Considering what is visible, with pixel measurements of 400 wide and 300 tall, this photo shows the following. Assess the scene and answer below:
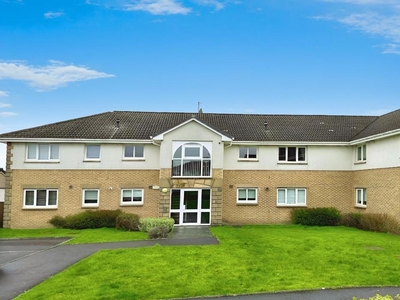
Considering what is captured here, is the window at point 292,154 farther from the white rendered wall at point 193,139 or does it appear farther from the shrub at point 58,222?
the shrub at point 58,222

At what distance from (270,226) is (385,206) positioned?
21.7ft

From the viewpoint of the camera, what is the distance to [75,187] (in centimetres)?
2245

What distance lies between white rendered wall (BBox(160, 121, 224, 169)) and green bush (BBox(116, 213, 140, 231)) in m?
3.71

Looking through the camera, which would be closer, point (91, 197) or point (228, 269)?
point (228, 269)

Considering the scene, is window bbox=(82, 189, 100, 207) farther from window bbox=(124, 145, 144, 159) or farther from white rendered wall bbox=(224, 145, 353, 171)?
white rendered wall bbox=(224, 145, 353, 171)

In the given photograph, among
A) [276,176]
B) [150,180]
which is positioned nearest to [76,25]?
[150,180]

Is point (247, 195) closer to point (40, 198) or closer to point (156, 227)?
point (156, 227)

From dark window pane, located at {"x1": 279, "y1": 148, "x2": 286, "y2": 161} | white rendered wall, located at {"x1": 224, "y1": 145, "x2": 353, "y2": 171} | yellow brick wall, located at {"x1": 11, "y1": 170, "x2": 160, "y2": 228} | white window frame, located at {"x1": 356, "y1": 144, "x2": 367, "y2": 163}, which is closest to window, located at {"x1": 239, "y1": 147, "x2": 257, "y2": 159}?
white rendered wall, located at {"x1": 224, "y1": 145, "x2": 353, "y2": 171}

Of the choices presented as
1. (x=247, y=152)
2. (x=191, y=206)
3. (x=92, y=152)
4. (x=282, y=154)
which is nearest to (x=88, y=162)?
(x=92, y=152)

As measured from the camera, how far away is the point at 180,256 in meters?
13.0

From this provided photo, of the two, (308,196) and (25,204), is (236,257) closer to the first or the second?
(308,196)

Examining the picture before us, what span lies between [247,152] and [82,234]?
37.8 ft

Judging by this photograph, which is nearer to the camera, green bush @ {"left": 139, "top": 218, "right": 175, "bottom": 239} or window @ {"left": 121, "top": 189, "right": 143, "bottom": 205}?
green bush @ {"left": 139, "top": 218, "right": 175, "bottom": 239}

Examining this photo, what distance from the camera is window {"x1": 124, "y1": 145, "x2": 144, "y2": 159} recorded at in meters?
23.1
